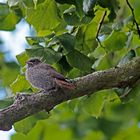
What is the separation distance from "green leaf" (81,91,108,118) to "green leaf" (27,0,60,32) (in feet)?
0.83

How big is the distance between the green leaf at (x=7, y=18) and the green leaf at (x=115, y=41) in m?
0.31

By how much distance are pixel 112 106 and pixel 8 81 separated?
0.46 m

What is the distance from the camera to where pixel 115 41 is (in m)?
1.85

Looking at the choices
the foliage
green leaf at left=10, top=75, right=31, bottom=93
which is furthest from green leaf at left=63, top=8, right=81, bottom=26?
green leaf at left=10, top=75, right=31, bottom=93

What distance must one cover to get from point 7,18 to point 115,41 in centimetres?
37

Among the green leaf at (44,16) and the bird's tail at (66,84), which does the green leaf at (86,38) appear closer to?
the green leaf at (44,16)

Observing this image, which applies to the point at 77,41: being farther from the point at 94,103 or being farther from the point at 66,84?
the point at 66,84

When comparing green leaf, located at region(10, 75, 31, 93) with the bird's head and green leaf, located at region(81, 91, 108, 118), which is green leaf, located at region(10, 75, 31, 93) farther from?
green leaf, located at region(81, 91, 108, 118)

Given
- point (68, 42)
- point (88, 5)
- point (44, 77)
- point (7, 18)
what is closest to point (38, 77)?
point (44, 77)

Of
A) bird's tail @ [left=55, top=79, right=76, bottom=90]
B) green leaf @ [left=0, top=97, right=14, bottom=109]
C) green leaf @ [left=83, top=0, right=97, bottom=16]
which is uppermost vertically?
green leaf @ [left=83, top=0, right=97, bottom=16]

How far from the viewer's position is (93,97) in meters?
1.81

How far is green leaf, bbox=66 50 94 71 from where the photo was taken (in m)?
1.68

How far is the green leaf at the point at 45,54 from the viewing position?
1637 mm

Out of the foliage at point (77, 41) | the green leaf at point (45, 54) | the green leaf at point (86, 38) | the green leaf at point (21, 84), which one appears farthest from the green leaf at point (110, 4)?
the green leaf at point (21, 84)
